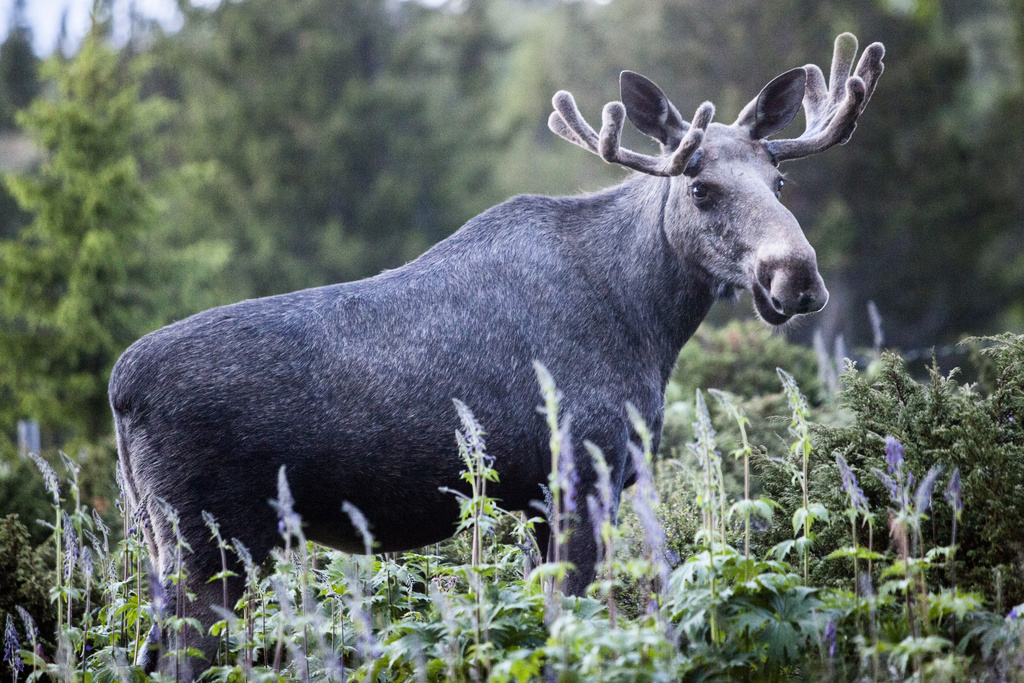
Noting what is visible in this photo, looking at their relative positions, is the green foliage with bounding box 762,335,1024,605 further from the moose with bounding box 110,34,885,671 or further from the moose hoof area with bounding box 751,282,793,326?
the moose with bounding box 110,34,885,671

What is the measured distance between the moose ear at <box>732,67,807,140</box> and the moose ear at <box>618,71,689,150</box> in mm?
310

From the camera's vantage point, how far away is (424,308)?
414cm

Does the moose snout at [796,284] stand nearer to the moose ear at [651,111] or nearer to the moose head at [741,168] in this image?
the moose head at [741,168]

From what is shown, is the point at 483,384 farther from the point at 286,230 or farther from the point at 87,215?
the point at 286,230

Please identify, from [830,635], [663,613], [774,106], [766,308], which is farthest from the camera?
[774,106]

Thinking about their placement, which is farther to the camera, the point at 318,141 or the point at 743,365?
the point at 318,141

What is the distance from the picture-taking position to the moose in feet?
12.2

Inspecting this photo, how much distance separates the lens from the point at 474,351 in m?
4.11

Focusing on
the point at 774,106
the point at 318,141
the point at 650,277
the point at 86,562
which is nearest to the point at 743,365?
the point at 774,106

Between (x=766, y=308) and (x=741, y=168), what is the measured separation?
0.64 meters

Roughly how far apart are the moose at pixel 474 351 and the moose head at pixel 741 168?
1cm

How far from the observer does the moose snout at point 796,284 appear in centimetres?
387

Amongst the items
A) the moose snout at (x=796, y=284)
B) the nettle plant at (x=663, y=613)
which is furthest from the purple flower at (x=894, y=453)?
the moose snout at (x=796, y=284)

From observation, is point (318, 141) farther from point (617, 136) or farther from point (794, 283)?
point (794, 283)
